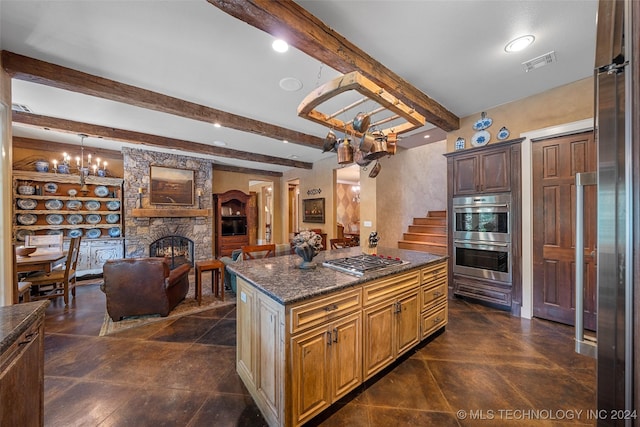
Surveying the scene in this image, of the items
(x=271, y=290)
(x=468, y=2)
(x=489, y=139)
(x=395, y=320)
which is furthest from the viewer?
(x=489, y=139)

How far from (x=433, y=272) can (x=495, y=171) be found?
1.94m

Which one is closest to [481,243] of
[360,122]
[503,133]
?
[503,133]

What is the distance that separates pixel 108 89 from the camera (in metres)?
2.61

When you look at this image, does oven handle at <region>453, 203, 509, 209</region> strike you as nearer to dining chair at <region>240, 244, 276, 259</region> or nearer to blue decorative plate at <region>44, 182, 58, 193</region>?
dining chair at <region>240, 244, 276, 259</region>

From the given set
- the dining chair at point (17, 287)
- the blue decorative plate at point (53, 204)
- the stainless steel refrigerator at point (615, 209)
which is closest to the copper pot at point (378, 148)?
the stainless steel refrigerator at point (615, 209)

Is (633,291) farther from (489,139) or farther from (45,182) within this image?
(45,182)

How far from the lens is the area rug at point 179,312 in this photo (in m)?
2.89

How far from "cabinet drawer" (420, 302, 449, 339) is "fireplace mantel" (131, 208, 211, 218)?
5.78m

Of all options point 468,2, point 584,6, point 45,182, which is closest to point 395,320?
point 468,2

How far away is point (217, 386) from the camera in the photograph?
75.2 inches

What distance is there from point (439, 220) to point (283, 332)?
5.04 m

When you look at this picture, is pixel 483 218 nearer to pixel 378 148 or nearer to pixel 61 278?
pixel 378 148

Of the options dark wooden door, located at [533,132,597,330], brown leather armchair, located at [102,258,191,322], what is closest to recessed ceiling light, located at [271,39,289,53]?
brown leather armchair, located at [102,258,191,322]

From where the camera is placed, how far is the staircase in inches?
187
